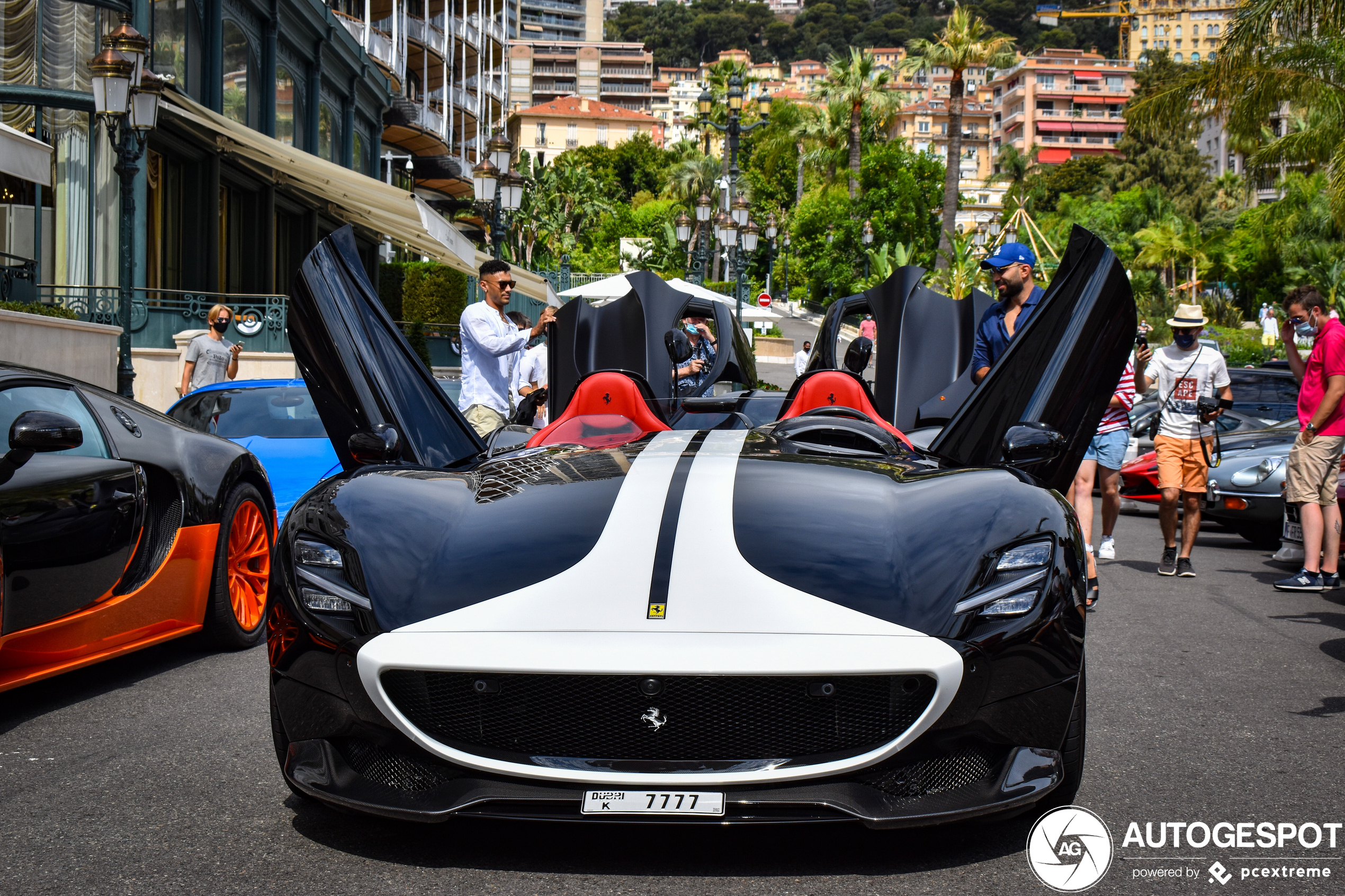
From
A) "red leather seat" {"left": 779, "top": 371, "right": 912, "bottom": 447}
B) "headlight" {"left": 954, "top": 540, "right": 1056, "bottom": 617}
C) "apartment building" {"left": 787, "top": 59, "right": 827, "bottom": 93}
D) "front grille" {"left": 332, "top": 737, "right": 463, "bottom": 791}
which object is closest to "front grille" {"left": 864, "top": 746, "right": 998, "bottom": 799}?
"headlight" {"left": 954, "top": 540, "right": 1056, "bottom": 617}

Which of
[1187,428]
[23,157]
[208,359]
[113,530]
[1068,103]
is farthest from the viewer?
[1068,103]

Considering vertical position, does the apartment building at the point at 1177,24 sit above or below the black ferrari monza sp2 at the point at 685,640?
above

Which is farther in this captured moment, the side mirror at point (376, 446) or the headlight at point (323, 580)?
the side mirror at point (376, 446)

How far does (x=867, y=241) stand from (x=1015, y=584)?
5931 cm

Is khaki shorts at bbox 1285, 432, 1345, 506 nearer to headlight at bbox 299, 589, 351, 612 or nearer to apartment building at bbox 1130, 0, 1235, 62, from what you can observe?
headlight at bbox 299, 589, 351, 612

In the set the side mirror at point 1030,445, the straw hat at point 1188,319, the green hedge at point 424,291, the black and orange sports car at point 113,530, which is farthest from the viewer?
the green hedge at point 424,291

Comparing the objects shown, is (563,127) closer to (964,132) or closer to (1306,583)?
(964,132)

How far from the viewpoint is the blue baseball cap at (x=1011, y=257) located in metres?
6.83

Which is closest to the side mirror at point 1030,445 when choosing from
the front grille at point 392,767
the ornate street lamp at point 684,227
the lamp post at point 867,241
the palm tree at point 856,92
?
the front grille at point 392,767

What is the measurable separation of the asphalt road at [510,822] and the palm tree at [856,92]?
60.2 metres

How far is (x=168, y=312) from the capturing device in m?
18.2

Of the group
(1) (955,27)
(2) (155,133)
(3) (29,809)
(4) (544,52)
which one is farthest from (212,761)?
(4) (544,52)

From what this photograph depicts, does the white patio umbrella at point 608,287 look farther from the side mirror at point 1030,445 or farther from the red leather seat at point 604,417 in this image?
the side mirror at point 1030,445

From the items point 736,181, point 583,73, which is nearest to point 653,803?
point 736,181
